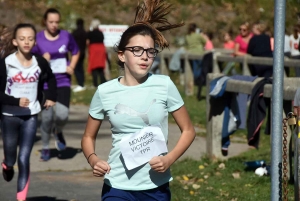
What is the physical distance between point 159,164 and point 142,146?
23 cm

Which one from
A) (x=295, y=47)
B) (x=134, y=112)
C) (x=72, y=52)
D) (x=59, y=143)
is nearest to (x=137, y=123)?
(x=134, y=112)

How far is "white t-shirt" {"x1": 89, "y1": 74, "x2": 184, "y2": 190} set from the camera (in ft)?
16.3

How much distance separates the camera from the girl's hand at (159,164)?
4.79 metres

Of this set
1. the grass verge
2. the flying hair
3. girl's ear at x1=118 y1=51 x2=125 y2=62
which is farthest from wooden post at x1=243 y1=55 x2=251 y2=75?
girl's ear at x1=118 y1=51 x2=125 y2=62

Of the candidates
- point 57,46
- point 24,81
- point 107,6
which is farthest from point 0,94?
point 107,6

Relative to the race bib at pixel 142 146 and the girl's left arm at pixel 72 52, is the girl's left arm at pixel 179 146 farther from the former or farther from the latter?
the girl's left arm at pixel 72 52

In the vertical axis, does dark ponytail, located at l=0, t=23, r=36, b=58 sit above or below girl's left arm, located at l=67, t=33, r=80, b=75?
above

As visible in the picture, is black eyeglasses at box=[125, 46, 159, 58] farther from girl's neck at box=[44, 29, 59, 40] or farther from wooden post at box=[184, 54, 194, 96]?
wooden post at box=[184, 54, 194, 96]

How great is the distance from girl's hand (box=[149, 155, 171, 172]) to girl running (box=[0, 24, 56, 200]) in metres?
3.16

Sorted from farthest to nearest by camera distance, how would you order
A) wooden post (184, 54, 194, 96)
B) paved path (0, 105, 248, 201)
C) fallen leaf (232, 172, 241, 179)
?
wooden post (184, 54, 194, 96)
fallen leaf (232, 172, 241, 179)
paved path (0, 105, 248, 201)

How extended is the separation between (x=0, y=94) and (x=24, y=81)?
35 cm

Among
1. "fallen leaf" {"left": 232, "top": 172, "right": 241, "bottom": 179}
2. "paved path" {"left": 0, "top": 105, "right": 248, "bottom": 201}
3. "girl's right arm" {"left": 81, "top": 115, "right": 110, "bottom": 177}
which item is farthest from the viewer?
"fallen leaf" {"left": 232, "top": 172, "right": 241, "bottom": 179}

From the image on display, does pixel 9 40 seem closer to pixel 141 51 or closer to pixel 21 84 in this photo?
pixel 21 84

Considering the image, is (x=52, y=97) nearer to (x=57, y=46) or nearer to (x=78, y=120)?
(x=57, y=46)
